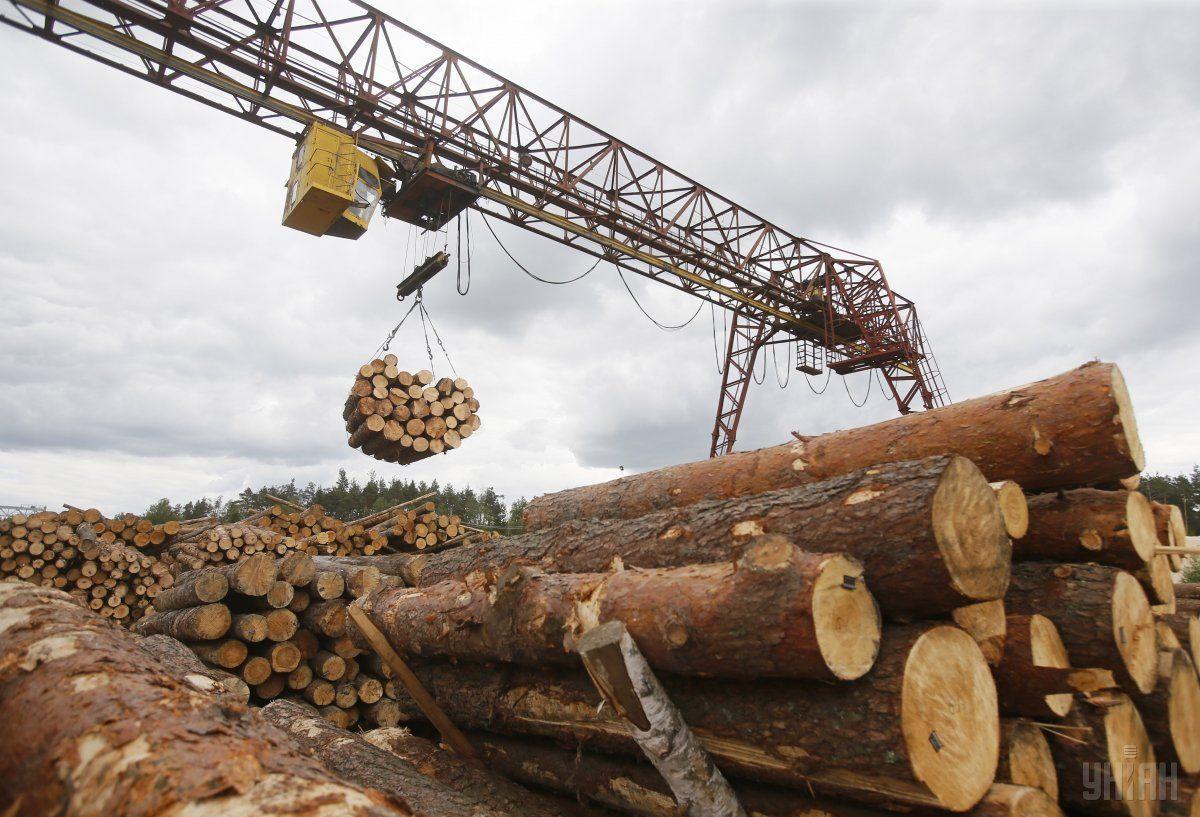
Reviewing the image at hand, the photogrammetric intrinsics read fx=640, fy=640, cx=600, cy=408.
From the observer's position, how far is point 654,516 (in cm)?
385

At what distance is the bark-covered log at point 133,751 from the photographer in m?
1.60

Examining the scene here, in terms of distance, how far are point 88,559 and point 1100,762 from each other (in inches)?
441

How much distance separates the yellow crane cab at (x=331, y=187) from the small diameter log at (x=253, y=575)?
3.81 meters

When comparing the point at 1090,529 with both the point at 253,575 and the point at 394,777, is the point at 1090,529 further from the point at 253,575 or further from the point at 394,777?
the point at 253,575

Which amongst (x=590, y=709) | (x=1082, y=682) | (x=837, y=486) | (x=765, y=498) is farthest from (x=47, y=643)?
(x=1082, y=682)

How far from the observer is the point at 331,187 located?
23.4 feet

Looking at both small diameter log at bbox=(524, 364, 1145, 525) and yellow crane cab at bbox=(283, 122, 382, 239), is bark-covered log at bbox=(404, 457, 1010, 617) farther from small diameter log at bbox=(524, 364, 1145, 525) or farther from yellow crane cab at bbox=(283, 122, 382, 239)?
yellow crane cab at bbox=(283, 122, 382, 239)

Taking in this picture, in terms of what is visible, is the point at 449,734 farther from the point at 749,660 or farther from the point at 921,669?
the point at 921,669

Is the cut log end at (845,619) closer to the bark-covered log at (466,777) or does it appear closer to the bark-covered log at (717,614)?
the bark-covered log at (717,614)

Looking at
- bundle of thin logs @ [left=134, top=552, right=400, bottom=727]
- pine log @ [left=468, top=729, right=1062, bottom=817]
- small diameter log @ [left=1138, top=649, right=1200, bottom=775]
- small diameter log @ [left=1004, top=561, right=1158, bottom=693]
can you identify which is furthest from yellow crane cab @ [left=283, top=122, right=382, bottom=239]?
small diameter log @ [left=1138, top=649, right=1200, bottom=775]

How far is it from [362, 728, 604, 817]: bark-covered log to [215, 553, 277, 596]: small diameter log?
232 cm

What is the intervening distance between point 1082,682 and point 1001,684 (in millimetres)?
483

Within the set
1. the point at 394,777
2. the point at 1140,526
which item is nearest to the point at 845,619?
the point at 1140,526

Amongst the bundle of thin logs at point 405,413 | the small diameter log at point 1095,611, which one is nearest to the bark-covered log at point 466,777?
the small diameter log at point 1095,611
